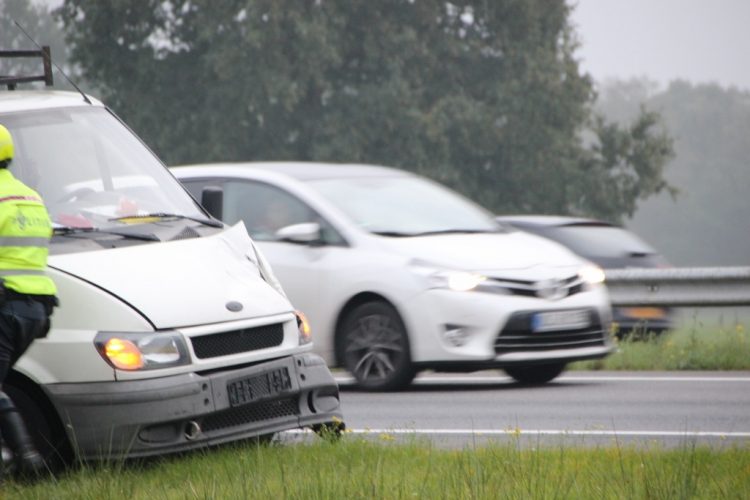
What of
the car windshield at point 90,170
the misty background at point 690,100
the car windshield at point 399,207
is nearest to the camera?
the car windshield at point 90,170

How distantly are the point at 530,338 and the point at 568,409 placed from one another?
4.06 ft

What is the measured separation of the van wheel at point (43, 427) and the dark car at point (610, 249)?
978 cm

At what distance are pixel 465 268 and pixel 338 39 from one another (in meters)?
34.2

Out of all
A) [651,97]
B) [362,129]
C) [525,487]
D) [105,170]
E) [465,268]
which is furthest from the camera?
[651,97]

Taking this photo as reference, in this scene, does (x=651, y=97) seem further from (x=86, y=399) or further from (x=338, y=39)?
(x=86, y=399)

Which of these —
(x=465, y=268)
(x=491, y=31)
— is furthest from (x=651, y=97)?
(x=465, y=268)

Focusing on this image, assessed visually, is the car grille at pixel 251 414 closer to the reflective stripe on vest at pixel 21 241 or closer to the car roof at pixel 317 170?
the reflective stripe on vest at pixel 21 241

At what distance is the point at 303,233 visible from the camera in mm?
12391

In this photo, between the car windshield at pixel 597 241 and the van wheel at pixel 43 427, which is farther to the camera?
the car windshield at pixel 597 241

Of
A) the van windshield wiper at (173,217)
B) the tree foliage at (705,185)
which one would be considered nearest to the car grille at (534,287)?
the van windshield wiper at (173,217)

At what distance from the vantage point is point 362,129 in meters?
44.9

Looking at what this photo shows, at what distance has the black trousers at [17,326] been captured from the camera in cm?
659

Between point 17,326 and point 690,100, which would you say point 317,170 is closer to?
point 17,326

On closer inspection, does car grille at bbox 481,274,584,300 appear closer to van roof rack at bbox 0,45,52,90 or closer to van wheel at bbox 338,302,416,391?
van wheel at bbox 338,302,416,391
